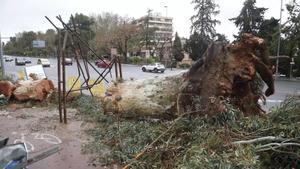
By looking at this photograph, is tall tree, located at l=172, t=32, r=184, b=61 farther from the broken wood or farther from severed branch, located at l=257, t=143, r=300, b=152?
severed branch, located at l=257, t=143, r=300, b=152

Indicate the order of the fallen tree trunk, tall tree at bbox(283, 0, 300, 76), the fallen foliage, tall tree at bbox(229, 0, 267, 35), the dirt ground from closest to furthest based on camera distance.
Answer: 1. the fallen foliage
2. the dirt ground
3. the fallen tree trunk
4. tall tree at bbox(283, 0, 300, 76)
5. tall tree at bbox(229, 0, 267, 35)

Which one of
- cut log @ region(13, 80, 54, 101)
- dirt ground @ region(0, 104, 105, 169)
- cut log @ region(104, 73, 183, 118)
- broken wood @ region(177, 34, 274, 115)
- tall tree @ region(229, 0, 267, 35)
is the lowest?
dirt ground @ region(0, 104, 105, 169)

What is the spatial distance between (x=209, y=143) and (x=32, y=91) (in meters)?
8.60

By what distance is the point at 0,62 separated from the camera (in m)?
21.6

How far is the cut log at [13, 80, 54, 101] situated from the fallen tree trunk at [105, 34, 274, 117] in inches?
221

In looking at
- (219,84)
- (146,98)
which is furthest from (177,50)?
(219,84)

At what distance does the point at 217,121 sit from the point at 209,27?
155ft

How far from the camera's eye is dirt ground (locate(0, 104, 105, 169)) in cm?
563

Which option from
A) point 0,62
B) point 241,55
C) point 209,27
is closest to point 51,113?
point 241,55

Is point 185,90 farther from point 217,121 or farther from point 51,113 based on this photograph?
point 51,113

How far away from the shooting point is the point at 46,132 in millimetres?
7754

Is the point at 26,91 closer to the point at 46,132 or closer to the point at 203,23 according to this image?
the point at 46,132

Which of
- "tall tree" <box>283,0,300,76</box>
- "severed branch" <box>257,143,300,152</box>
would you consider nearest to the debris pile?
"severed branch" <box>257,143,300,152</box>

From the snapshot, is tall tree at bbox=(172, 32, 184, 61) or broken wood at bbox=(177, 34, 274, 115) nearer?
broken wood at bbox=(177, 34, 274, 115)
